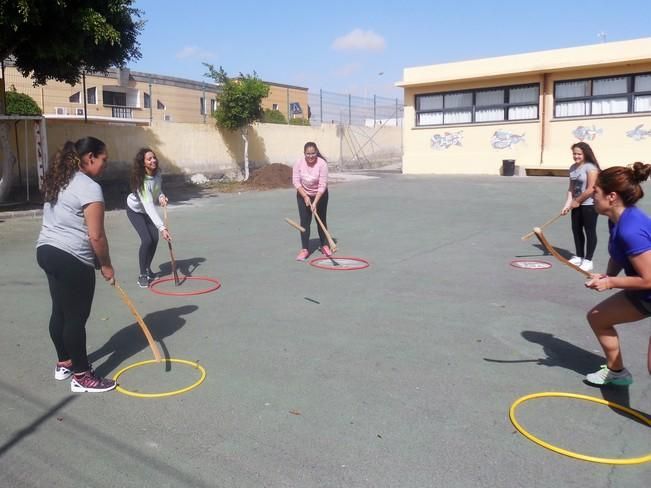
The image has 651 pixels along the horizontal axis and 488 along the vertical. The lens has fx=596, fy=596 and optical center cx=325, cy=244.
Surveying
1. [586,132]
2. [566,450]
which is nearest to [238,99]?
[586,132]

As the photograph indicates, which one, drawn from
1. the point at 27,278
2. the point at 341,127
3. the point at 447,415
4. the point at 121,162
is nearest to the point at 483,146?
the point at 341,127

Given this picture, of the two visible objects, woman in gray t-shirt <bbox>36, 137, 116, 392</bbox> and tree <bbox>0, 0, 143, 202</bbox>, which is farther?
tree <bbox>0, 0, 143, 202</bbox>

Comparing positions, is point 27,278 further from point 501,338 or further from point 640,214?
point 640,214

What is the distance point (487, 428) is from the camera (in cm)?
374

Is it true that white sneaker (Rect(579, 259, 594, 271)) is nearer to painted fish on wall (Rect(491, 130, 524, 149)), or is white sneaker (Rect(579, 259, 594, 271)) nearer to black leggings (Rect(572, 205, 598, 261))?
black leggings (Rect(572, 205, 598, 261))

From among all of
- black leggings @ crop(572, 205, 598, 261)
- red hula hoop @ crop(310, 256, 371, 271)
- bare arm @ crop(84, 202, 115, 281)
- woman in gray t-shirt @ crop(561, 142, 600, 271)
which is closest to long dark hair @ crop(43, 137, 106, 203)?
bare arm @ crop(84, 202, 115, 281)

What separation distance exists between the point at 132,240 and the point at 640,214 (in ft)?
30.2

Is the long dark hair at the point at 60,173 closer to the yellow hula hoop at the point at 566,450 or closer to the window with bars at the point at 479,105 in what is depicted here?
the yellow hula hoop at the point at 566,450

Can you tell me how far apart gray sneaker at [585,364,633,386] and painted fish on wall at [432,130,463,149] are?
77.8ft

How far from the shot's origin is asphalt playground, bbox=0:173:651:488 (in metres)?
3.31

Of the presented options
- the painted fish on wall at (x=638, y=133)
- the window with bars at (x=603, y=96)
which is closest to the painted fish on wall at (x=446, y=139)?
the window with bars at (x=603, y=96)

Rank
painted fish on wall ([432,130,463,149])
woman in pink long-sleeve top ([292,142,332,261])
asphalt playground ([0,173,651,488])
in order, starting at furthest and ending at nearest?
painted fish on wall ([432,130,463,149])
woman in pink long-sleeve top ([292,142,332,261])
asphalt playground ([0,173,651,488])

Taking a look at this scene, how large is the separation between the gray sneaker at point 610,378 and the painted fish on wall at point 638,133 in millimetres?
21297

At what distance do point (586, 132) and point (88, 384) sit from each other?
2345 cm
